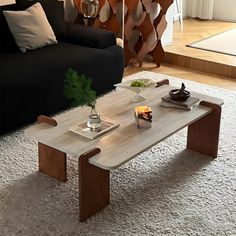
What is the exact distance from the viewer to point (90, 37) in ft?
13.5

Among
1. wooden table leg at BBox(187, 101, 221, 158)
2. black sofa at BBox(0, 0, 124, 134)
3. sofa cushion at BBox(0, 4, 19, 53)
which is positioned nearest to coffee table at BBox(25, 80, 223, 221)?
wooden table leg at BBox(187, 101, 221, 158)

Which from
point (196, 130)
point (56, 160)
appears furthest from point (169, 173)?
point (56, 160)

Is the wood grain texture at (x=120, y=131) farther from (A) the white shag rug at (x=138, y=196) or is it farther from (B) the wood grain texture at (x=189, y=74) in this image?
(B) the wood grain texture at (x=189, y=74)

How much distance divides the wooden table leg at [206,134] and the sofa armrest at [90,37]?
1.23 meters

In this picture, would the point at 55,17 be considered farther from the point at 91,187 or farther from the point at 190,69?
the point at 91,187

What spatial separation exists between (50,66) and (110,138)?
113 centimetres

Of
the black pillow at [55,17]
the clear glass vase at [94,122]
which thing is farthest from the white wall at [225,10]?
the clear glass vase at [94,122]

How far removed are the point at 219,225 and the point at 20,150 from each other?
138 centimetres

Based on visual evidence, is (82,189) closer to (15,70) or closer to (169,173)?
(169,173)

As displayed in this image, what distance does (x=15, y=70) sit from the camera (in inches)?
135

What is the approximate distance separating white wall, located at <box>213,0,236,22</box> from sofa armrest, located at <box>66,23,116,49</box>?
2786mm

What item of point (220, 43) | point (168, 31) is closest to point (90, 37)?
point (168, 31)

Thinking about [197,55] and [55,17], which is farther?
[197,55]

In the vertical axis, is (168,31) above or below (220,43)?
above
